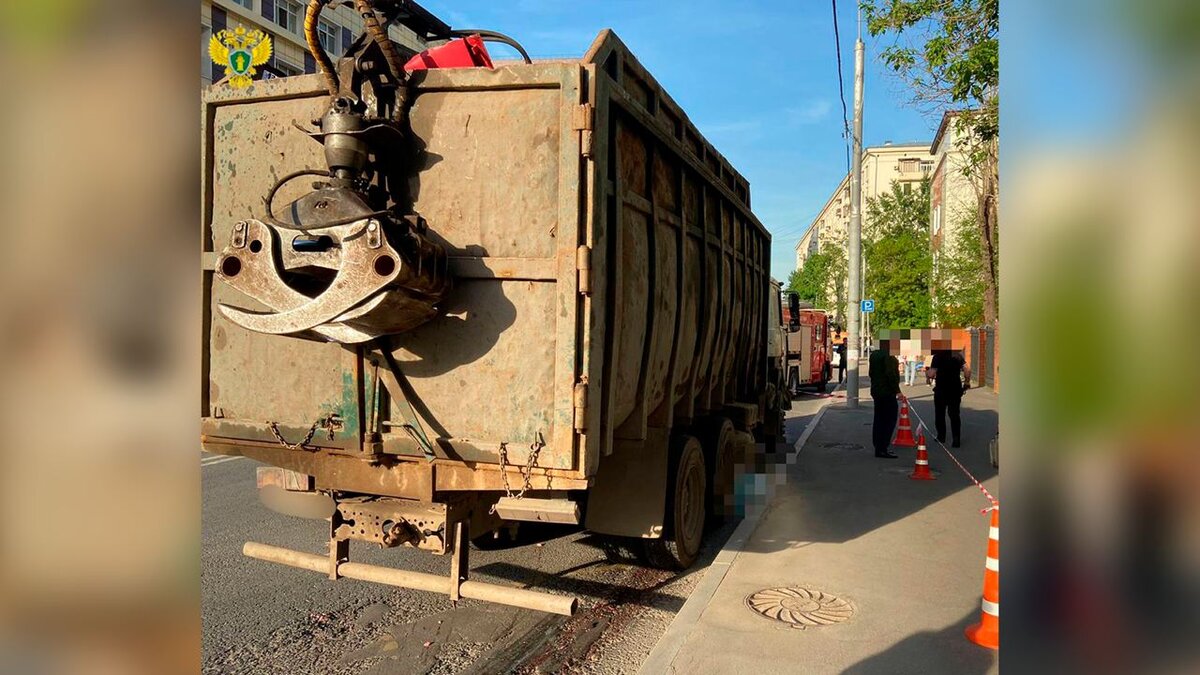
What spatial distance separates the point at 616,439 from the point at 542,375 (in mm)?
1405

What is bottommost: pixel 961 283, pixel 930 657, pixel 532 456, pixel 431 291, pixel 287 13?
pixel 930 657

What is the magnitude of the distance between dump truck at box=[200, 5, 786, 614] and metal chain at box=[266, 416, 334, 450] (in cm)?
2

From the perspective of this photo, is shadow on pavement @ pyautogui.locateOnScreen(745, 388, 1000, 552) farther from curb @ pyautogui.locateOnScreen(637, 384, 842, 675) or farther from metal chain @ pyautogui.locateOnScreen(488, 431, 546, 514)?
metal chain @ pyautogui.locateOnScreen(488, 431, 546, 514)

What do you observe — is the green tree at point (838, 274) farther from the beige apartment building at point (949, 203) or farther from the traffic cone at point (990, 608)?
the traffic cone at point (990, 608)

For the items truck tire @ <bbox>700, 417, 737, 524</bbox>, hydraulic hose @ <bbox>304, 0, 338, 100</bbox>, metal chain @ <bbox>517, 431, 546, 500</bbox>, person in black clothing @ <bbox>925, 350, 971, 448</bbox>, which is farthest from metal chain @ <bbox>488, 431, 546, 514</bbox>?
person in black clothing @ <bbox>925, 350, 971, 448</bbox>

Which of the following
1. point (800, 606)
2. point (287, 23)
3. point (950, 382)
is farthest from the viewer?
point (287, 23)

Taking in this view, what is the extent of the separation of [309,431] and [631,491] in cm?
222

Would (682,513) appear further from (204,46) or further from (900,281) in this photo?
(900,281)

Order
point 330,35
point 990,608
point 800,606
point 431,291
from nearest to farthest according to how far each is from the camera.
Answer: point 431,291
point 990,608
point 800,606
point 330,35

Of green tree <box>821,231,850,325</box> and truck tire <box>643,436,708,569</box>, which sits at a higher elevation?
green tree <box>821,231,850,325</box>

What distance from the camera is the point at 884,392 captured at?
10602 millimetres

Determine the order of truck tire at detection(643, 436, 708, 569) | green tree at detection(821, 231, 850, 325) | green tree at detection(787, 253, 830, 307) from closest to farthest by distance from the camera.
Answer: truck tire at detection(643, 436, 708, 569) < green tree at detection(821, 231, 850, 325) < green tree at detection(787, 253, 830, 307)

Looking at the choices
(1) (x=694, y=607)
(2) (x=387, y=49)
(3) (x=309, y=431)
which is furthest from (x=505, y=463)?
(2) (x=387, y=49)

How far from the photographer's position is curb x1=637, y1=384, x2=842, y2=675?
4066 millimetres
